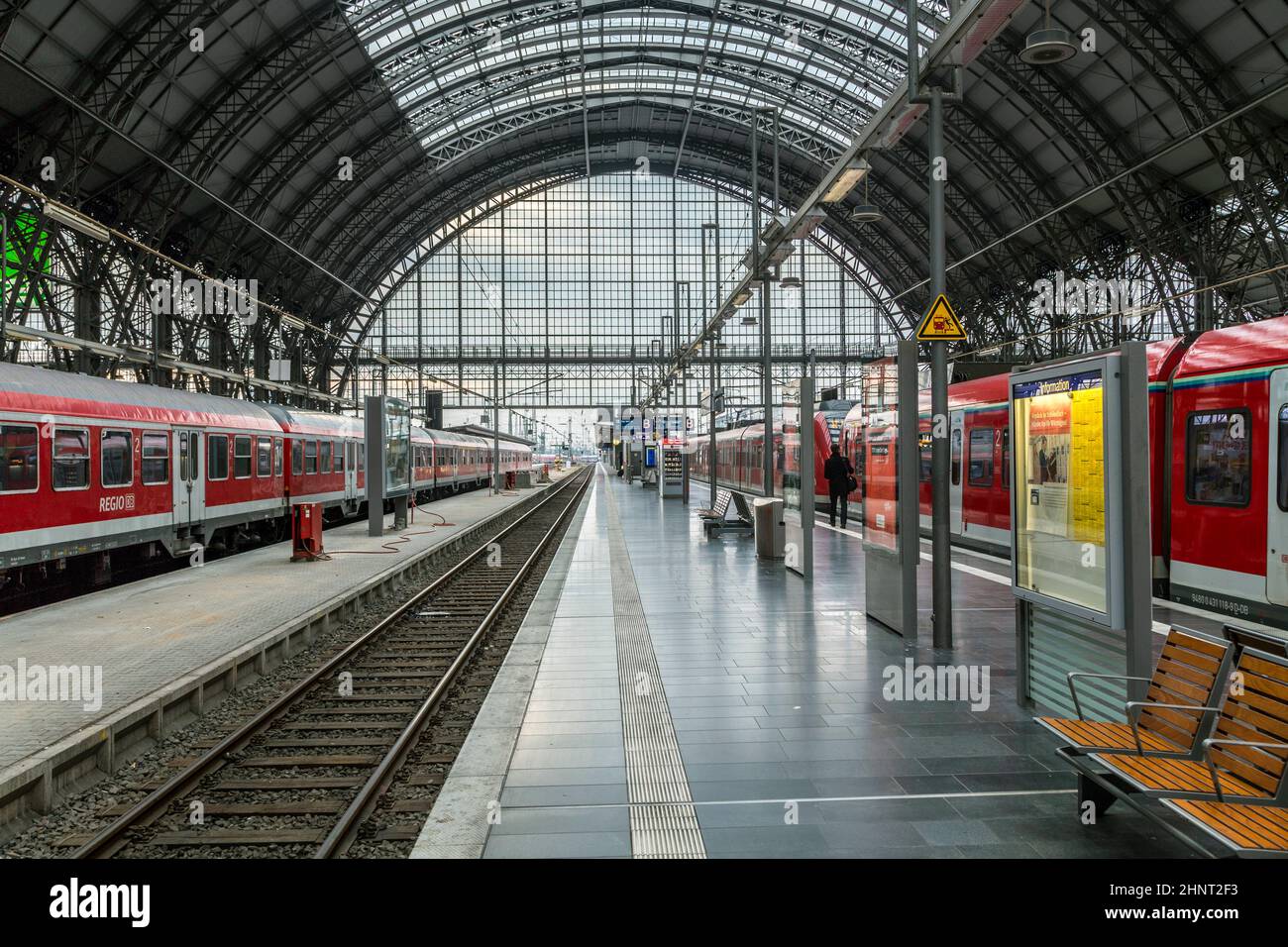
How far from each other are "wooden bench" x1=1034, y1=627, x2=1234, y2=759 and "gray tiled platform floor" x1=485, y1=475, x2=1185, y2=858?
1.45ft

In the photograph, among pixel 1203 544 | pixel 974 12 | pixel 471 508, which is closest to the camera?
pixel 974 12

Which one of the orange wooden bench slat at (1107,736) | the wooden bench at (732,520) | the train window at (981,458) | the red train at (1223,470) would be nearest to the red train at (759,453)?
the wooden bench at (732,520)

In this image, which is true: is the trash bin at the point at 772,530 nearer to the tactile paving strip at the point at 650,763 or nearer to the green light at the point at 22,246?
the tactile paving strip at the point at 650,763

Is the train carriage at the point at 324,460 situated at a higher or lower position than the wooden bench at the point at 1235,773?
higher

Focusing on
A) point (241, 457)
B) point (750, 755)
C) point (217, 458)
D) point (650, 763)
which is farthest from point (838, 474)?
point (650, 763)

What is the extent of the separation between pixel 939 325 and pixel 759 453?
1018 inches

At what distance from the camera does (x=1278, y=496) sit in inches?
361

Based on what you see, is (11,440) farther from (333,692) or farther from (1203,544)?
(1203,544)

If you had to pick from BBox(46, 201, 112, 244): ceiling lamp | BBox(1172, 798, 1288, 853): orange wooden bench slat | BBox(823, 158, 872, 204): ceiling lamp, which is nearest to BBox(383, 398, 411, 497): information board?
BBox(46, 201, 112, 244): ceiling lamp

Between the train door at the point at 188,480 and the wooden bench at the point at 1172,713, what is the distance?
1630cm

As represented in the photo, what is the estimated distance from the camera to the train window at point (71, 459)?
1273 centimetres

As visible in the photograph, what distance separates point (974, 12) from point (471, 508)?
30157 millimetres

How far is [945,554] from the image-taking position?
8.69 m

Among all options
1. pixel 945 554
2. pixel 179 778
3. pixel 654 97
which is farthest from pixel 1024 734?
pixel 654 97
